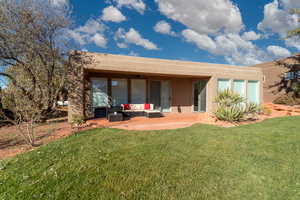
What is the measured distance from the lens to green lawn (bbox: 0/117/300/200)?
2166 mm

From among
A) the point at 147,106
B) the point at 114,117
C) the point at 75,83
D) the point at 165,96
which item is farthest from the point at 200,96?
the point at 75,83

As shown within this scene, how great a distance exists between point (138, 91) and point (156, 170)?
24.2ft

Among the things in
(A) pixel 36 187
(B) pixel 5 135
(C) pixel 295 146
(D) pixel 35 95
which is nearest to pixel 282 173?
(C) pixel 295 146

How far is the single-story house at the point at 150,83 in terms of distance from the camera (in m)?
6.66

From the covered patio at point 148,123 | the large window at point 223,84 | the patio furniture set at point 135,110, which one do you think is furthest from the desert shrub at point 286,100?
the patio furniture set at point 135,110

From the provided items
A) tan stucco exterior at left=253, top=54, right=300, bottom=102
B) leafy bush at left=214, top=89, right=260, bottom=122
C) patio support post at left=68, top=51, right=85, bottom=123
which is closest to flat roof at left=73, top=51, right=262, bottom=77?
patio support post at left=68, top=51, right=85, bottom=123

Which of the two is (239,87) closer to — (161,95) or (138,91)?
(161,95)

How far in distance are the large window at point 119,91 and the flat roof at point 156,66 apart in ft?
6.79

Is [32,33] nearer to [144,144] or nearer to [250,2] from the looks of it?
[144,144]

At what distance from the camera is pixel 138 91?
386 inches

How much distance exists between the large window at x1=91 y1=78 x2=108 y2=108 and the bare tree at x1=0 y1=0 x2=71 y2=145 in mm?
1982

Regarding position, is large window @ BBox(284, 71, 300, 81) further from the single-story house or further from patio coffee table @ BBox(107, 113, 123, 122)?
patio coffee table @ BBox(107, 113, 123, 122)

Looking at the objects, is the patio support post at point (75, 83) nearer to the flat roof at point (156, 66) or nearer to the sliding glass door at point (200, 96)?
the flat roof at point (156, 66)

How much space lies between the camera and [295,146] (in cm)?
393
